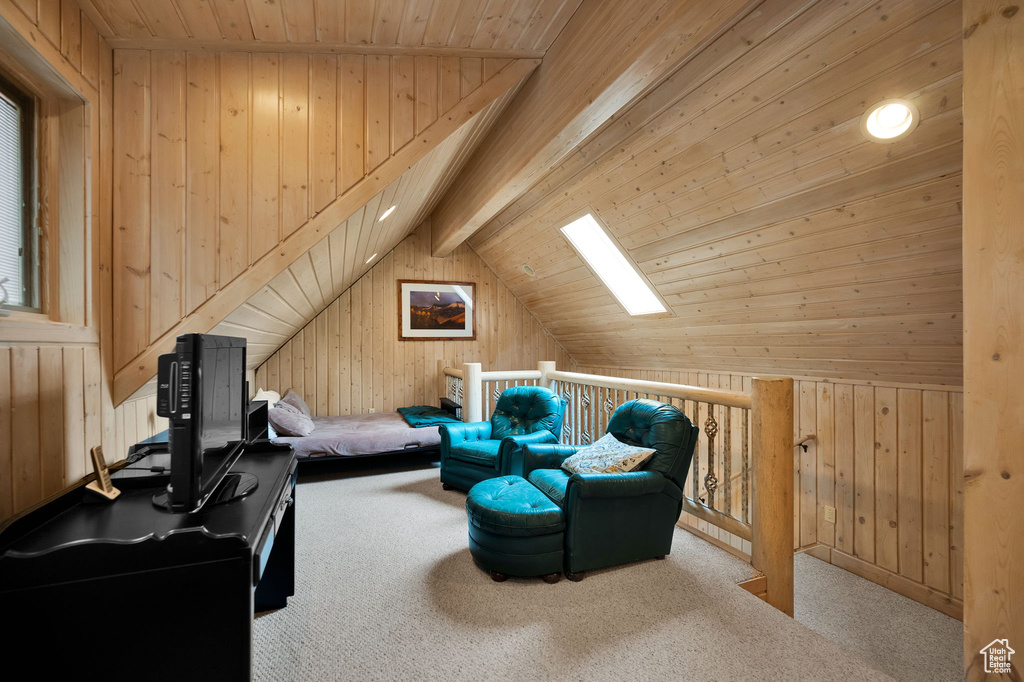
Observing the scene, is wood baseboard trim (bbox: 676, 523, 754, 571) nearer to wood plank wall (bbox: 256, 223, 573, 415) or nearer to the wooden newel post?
the wooden newel post

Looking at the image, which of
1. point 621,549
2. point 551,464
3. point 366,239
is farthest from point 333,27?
point 621,549

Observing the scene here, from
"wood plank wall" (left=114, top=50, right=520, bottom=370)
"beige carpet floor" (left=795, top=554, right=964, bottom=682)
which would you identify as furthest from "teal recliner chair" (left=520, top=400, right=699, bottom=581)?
"wood plank wall" (left=114, top=50, right=520, bottom=370)

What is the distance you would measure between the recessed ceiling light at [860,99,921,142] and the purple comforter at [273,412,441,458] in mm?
3782

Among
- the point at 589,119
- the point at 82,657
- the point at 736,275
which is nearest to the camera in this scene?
the point at 82,657

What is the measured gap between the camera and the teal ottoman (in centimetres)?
222

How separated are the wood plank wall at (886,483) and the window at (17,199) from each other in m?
4.26

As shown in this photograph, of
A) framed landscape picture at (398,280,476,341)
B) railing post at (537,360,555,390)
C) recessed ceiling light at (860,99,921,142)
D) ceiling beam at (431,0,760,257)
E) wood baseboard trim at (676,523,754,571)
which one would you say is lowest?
wood baseboard trim at (676,523,754,571)

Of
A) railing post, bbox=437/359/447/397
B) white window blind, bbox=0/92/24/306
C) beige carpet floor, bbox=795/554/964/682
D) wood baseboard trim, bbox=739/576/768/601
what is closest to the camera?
white window blind, bbox=0/92/24/306

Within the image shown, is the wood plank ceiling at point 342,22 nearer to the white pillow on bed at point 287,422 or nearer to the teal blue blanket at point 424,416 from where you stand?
the white pillow on bed at point 287,422

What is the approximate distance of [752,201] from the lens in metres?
2.71

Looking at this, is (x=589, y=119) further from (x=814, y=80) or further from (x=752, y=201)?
(x=752, y=201)

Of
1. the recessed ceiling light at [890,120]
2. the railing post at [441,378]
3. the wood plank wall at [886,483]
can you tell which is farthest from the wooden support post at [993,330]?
the railing post at [441,378]

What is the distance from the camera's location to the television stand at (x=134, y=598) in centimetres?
103

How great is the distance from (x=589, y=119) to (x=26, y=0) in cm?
209
